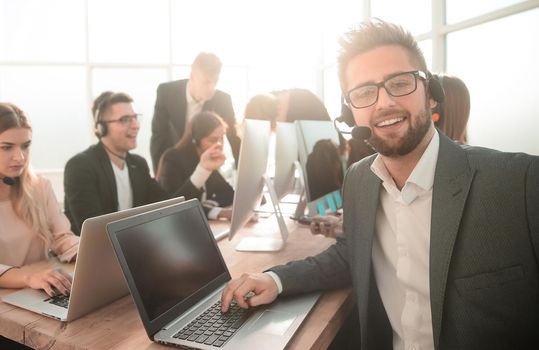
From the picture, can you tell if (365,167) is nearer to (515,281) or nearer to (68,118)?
(515,281)

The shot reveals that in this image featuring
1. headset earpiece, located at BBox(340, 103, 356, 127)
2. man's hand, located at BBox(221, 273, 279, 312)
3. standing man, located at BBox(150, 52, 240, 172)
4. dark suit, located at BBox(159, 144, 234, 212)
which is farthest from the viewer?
standing man, located at BBox(150, 52, 240, 172)

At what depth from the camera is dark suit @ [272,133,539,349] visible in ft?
2.75

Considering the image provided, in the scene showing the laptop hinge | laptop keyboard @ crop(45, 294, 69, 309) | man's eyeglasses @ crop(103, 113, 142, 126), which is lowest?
laptop keyboard @ crop(45, 294, 69, 309)

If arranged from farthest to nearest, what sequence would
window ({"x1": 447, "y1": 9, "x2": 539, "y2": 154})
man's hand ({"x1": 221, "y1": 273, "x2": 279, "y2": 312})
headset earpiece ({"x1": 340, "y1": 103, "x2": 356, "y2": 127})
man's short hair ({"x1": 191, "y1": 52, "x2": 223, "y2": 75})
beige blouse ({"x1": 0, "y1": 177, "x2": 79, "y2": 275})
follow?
man's short hair ({"x1": 191, "y1": 52, "x2": 223, "y2": 75})
window ({"x1": 447, "y1": 9, "x2": 539, "y2": 154})
beige blouse ({"x1": 0, "y1": 177, "x2": 79, "y2": 275})
headset earpiece ({"x1": 340, "y1": 103, "x2": 356, "y2": 127})
man's hand ({"x1": 221, "y1": 273, "x2": 279, "y2": 312})

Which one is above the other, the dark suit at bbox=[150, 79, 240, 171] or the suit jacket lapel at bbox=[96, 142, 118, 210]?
the dark suit at bbox=[150, 79, 240, 171]

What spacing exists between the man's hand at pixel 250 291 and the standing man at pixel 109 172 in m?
1.21

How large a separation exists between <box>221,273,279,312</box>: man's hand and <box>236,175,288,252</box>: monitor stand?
1.56 feet

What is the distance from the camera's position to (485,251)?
2.81 feet

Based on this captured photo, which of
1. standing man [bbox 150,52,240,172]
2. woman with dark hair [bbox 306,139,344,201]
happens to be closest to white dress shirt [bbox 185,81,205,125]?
standing man [bbox 150,52,240,172]

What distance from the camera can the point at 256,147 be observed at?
58.4 inches

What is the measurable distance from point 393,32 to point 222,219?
4.39 feet

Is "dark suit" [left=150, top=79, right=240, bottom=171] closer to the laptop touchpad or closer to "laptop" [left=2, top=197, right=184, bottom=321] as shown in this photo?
"laptop" [left=2, top=197, right=184, bottom=321]

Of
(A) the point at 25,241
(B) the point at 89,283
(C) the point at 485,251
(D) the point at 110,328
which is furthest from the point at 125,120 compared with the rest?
(C) the point at 485,251

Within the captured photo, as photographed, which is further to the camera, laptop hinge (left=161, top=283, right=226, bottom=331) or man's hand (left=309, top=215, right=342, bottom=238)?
man's hand (left=309, top=215, right=342, bottom=238)
